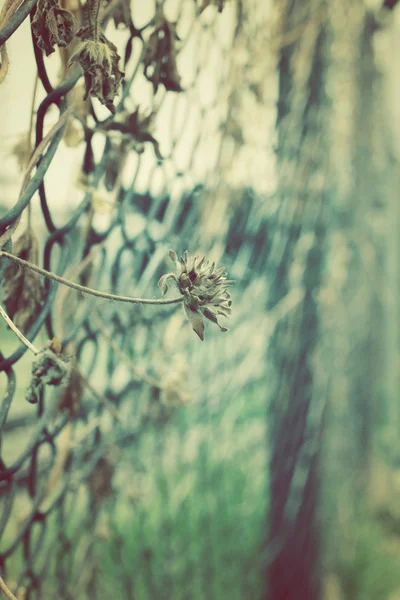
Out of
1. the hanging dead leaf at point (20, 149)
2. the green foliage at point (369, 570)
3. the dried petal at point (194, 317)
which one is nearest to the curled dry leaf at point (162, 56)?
the hanging dead leaf at point (20, 149)

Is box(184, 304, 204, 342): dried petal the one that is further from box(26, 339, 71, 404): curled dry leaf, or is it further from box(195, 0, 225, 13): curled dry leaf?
box(195, 0, 225, 13): curled dry leaf

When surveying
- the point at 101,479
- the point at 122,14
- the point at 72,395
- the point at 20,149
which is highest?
the point at 122,14

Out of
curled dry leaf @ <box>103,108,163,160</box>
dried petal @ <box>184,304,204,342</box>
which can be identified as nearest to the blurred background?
curled dry leaf @ <box>103,108,163,160</box>

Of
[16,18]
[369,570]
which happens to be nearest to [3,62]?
[16,18]

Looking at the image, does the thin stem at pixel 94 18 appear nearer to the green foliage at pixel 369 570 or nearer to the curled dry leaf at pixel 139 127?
the curled dry leaf at pixel 139 127

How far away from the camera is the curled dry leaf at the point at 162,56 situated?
2.31 feet

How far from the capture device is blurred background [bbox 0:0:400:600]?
2.23 feet

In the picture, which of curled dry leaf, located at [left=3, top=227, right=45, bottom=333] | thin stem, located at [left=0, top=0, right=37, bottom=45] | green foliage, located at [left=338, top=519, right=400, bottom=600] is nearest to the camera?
thin stem, located at [left=0, top=0, right=37, bottom=45]

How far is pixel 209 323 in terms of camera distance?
120 centimetres

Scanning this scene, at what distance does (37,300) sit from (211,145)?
1.94ft

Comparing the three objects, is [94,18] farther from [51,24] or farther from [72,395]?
[72,395]

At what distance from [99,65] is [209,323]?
2.60 ft

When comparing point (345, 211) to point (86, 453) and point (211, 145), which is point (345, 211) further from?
point (86, 453)

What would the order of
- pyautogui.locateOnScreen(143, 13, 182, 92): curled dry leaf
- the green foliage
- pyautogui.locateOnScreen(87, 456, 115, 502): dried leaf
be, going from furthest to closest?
the green foliage < pyautogui.locateOnScreen(87, 456, 115, 502): dried leaf < pyautogui.locateOnScreen(143, 13, 182, 92): curled dry leaf
